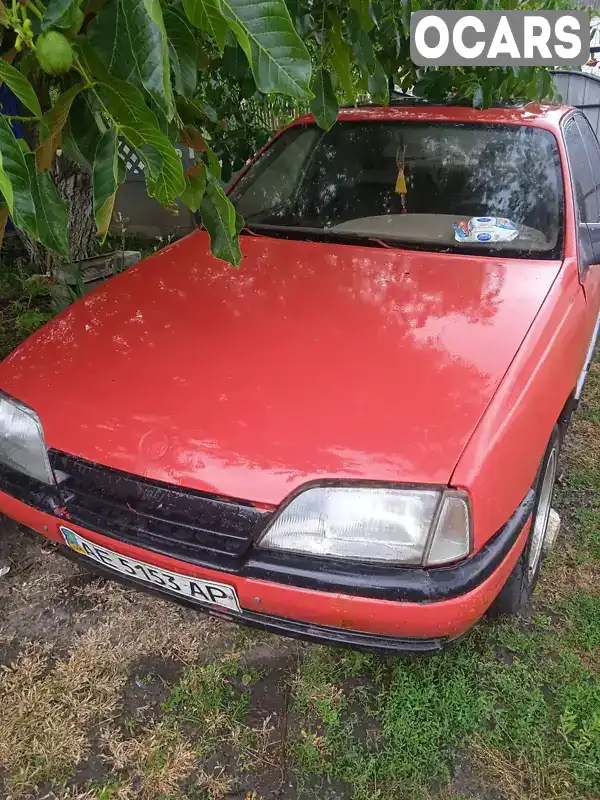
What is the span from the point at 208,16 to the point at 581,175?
6.77 feet

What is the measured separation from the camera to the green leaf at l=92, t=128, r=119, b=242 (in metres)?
1.25

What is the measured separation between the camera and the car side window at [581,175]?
241 centimetres

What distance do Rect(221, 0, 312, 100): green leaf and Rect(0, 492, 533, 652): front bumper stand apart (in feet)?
3.35

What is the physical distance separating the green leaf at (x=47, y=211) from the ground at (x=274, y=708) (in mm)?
1255

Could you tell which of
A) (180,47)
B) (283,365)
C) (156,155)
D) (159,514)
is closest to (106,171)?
(156,155)

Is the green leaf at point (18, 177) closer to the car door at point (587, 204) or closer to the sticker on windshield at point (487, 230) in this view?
the sticker on windshield at point (487, 230)

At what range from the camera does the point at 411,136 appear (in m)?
2.60

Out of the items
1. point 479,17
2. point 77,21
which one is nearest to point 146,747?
point 77,21

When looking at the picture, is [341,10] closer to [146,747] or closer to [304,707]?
[304,707]

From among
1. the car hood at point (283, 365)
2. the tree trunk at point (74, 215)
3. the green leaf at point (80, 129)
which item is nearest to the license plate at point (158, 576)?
the car hood at point (283, 365)

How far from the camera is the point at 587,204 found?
253cm

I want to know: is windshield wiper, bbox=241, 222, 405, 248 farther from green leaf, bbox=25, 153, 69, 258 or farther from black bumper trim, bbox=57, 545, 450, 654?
black bumper trim, bbox=57, 545, 450, 654

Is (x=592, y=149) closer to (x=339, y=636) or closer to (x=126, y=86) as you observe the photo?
(x=126, y=86)

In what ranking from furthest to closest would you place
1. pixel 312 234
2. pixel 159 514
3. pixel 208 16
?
1. pixel 312 234
2. pixel 159 514
3. pixel 208 16
